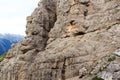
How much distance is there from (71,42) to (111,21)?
664 cm

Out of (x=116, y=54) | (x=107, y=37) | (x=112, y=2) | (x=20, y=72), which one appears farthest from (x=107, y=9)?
(x=20, y=72)

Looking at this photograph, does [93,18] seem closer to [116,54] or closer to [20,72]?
[116,54]

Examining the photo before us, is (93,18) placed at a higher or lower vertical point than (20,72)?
higher

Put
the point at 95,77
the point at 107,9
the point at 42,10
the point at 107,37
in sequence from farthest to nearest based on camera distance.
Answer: the point at 42,10, the point at 107,9, the point at 107,37, the point at 95,77

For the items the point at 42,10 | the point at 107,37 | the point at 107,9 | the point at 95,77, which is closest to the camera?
the point at 95,77

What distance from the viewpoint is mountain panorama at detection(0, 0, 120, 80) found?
157 ft

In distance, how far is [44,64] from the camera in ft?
171

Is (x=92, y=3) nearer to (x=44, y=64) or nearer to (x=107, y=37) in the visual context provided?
(x=107, y=37)

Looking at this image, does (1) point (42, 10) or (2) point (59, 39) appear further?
(1) point (42, 10)

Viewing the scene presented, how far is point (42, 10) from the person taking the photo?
61094mm

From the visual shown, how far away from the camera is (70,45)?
173ft

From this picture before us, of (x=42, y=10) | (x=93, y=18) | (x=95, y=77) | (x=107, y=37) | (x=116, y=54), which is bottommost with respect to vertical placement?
(x=95, y=77)

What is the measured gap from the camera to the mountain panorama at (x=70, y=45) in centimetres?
4788

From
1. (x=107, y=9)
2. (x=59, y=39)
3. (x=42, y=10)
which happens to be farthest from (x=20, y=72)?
(x=107, y=9)
